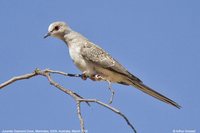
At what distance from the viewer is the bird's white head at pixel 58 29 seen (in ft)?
26.5

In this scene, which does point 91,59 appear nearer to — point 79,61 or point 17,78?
point 79,61

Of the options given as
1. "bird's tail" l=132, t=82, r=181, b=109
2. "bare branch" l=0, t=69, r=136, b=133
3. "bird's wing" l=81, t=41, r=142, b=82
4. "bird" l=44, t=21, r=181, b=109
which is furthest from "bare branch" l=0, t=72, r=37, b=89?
"bird's wing" l=81, t=41, r=142, b=82

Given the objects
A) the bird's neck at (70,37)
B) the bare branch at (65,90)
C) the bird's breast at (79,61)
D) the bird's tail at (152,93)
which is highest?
the bird's neck at (70,37)

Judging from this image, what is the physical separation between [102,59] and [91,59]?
0.84ft

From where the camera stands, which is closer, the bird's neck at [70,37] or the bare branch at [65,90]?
the bare branch at [65,90]

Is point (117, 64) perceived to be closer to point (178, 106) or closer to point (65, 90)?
point (178, 106)

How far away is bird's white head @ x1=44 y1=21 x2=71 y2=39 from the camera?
8.07m

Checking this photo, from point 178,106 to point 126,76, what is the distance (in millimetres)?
1793

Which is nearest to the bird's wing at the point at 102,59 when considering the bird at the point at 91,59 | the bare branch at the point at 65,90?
the bird at the point at 91,59

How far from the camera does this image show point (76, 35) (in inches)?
326

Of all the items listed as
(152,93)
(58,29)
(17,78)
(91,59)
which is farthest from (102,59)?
(17,78)

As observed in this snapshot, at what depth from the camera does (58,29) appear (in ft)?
26.8

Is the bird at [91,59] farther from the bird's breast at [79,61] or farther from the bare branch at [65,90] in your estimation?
the bare branch at [65,90]

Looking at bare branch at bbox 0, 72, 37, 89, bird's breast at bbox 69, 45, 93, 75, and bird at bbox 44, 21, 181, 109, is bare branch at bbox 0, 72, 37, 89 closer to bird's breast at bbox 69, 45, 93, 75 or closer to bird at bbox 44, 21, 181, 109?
bird at bbox 44, 21, 181, 109
